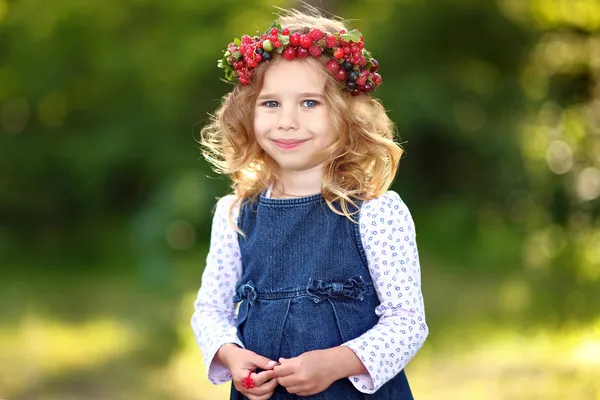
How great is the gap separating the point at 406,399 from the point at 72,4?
29.3 feet

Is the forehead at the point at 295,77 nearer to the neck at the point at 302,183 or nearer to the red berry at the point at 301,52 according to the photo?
the red berry at the point at 301,52

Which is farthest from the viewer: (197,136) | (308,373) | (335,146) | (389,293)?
(197,136)

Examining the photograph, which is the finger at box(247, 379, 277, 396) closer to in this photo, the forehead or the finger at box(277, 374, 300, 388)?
the finger at box(277, 374, 300, 388)

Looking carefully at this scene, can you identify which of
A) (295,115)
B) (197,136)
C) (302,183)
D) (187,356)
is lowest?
(302,183)

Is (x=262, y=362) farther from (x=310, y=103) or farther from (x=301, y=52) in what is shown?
(x=301, y=52)

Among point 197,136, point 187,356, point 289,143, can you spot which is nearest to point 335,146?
point 289,143

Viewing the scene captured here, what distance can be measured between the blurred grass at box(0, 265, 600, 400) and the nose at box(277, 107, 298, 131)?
10.00 ft

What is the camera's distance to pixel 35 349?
6.28 meters

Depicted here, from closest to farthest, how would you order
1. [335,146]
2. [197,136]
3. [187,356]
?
[335,146]
[187,356]
[197,136]

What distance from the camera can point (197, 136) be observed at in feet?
35.5

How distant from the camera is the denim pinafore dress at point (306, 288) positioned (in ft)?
7.30

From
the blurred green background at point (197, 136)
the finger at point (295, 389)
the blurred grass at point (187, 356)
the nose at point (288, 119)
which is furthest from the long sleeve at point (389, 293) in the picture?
the blurred green background at point (197, 136)

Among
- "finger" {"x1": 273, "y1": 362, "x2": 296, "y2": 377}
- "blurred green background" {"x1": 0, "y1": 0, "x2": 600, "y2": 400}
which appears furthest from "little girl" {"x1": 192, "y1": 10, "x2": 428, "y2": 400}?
"blurred green background" {"x1": 0, "y1": 0, "x2": 600, "y2": 400}

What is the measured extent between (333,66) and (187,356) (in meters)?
3.99
